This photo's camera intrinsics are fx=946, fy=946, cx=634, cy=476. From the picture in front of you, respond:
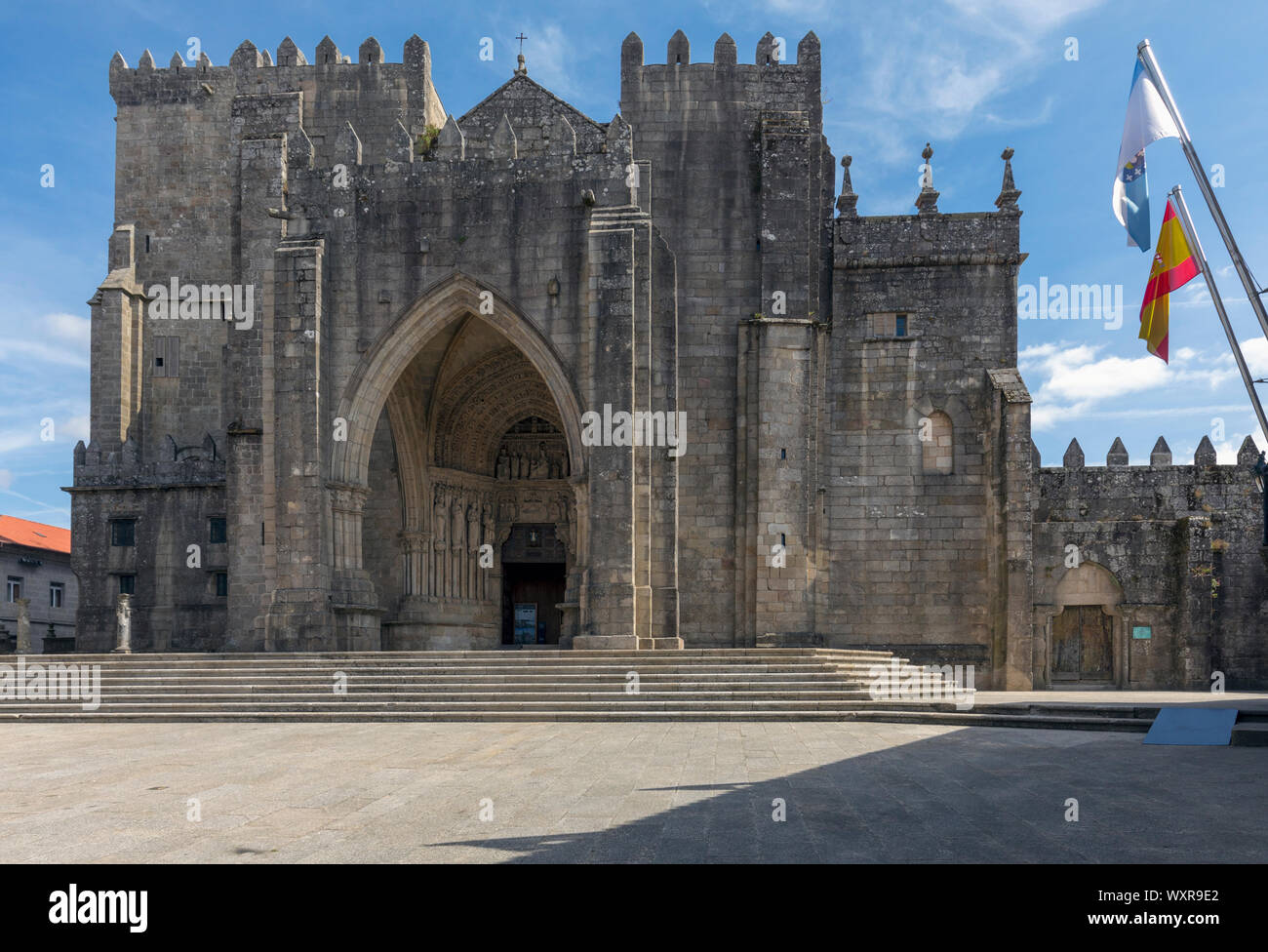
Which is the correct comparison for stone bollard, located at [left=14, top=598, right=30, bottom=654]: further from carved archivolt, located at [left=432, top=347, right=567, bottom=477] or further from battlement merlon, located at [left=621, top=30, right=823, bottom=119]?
battlement merlon, located at [left=621, top=30, right=823, bottom=119]

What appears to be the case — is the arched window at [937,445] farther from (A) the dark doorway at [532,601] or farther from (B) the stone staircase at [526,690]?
(A) the dark doorway at [532,601]

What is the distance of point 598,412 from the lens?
18.3 m

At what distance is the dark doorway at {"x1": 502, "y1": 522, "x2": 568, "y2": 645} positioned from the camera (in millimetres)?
24312

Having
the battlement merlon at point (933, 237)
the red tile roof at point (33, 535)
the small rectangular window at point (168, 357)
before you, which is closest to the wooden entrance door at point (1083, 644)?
the battlement merlon at point (933, 237)

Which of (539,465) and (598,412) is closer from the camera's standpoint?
(598,412)

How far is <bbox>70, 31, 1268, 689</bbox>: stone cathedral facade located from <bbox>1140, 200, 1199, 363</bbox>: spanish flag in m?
7.13

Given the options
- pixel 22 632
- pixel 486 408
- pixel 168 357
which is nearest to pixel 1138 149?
pixel 486 408

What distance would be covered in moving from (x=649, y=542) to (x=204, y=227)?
1623cm

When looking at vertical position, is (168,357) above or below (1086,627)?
above

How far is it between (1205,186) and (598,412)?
10.5 m

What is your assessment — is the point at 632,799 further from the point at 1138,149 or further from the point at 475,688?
the point at 1138,149

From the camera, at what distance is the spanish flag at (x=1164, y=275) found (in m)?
12.9

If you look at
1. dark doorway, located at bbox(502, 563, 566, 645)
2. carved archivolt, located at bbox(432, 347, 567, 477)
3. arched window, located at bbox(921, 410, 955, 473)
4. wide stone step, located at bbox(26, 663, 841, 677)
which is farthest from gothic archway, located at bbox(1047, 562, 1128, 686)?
carved archivolt, located at bbox(432, 347, 567, 477)

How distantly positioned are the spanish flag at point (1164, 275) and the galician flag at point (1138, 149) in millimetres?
680
